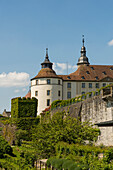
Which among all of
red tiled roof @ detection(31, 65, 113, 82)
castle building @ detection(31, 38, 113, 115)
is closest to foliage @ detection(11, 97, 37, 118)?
castle building @ detection(31, 38, 113, 115)

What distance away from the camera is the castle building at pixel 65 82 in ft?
221

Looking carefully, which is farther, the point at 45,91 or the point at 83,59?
the point at 83,59

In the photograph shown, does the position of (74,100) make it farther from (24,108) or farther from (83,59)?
(83,59)

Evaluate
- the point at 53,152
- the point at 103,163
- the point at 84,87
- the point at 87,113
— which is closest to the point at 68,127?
the point at 53,152

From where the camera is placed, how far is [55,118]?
109 feet

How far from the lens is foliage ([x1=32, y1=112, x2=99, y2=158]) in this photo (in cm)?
2912

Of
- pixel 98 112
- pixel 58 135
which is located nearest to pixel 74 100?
pixel 98 112

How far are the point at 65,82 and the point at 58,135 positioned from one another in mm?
41571

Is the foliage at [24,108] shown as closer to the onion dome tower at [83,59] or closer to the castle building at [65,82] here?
the castle building at [65,82]

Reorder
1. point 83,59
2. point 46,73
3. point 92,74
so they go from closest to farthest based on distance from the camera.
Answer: point 46,73, point 92,74, point 83,59

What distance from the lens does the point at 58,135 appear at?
2959 centimetres

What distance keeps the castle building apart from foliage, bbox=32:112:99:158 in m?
34.2

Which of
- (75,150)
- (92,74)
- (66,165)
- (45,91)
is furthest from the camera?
(92,74)

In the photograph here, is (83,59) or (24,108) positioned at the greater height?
→ (83,59)
